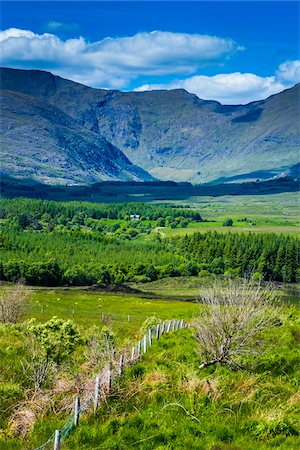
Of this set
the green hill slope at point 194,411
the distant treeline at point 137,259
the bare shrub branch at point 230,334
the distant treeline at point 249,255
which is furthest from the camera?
the distant treeline at point 249,255

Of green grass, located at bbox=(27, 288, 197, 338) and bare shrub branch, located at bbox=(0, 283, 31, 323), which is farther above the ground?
bare shrub branch, located at bbox=(0, 283, 31, 323)

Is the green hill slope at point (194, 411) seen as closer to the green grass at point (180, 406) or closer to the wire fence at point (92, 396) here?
the green grass at point (180, 406)

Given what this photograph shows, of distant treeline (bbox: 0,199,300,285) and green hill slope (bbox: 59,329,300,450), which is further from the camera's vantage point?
distant treeline (bbox: 0,199,300,285)

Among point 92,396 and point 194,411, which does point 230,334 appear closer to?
point 194,411

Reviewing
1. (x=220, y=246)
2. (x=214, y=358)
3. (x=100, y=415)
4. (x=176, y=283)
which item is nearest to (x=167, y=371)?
(x=214, y=358)

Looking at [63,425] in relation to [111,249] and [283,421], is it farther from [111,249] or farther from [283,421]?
[111,249]

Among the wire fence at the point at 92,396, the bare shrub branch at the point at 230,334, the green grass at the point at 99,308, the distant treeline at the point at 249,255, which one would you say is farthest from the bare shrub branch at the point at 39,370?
the distant treeline at the point at 249,255

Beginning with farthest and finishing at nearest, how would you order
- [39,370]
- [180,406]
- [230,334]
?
[230,334]
[39,370]
[180,406]

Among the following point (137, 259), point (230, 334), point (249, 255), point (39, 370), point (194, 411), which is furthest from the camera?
point (249, 255)

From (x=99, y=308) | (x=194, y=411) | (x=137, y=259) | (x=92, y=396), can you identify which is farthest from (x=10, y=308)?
(x=137, y=259)

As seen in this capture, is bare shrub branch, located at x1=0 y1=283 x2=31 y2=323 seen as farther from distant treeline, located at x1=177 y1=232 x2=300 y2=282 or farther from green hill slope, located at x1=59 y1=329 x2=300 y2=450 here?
distant treeline, located at x1=177 y1=232 x2=300 y2=282

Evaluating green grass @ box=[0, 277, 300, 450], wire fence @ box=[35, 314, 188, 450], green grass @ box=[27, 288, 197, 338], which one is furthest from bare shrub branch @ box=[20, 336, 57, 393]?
green grass @ box=[27, 288, 197, 338]

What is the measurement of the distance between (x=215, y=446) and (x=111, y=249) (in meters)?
172

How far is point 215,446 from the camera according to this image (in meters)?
15.4
